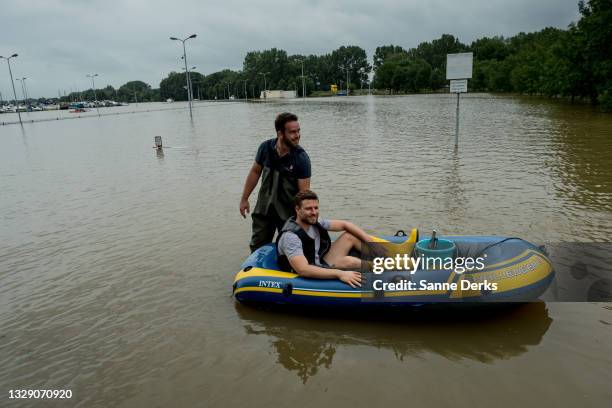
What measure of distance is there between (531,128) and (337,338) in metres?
20.8

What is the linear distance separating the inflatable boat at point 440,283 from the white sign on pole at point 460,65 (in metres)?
12.7

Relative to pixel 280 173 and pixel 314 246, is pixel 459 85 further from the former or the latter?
pixel 314 246

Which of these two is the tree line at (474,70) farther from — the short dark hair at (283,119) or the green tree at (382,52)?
the short dark hair at (283,119)

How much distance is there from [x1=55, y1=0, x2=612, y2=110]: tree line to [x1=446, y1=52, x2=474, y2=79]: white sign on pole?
16968mm

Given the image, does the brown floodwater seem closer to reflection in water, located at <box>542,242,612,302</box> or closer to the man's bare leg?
reflection in water, located at <box>542,242,612,302</box>

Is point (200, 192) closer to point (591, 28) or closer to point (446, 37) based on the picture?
point (591, 28)

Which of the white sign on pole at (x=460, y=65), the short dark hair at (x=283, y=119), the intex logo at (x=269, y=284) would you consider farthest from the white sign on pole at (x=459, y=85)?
the intex logo at (x=269, y=284)

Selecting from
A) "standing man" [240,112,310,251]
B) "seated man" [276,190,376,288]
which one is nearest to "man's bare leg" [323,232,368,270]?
"seated man" [276,190,376,288]

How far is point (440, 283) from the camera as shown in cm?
461

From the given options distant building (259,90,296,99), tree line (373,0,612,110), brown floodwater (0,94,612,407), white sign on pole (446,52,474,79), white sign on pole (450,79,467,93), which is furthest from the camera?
distant building (259,90,296,99)

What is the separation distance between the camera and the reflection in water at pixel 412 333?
4.45 m

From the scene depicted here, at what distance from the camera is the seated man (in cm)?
491

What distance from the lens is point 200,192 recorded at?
1158 centimetres

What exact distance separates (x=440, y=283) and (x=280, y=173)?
228 cm
